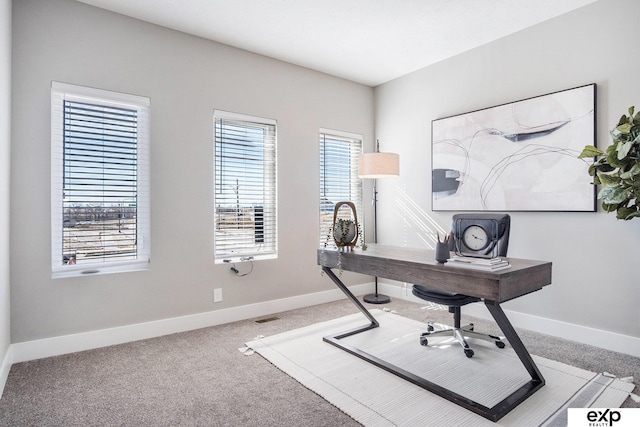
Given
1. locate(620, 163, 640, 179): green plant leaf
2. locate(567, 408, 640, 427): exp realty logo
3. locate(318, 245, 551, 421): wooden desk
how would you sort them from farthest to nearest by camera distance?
locate(620, 163, 640, 179): green plant leaf, locate(318, 245, 551, 421): wooden desk, locate(567, 408, 640, 427): exp realty logo

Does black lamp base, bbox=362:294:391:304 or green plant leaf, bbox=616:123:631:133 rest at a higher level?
green plant leaf, bbox=616:123:631:133

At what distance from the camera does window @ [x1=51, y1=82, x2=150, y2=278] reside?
2742mm

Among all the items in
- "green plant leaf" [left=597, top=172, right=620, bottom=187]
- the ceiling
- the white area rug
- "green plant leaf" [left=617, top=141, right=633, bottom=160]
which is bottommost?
the white area rug

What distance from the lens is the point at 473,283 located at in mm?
→ 1928

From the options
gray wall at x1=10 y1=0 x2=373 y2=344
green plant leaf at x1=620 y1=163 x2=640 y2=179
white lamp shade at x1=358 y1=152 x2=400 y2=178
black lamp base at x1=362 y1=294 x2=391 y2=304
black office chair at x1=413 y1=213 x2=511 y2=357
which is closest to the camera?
green plant leaf at x1=620 y1=163 x2=640 y2=179

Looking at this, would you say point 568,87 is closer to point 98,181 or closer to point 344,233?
point 344,233

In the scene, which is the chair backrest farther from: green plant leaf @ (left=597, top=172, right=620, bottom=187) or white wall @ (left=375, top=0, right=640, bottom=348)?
white wall @ (left=375, top=0, right=640, bottom=348)

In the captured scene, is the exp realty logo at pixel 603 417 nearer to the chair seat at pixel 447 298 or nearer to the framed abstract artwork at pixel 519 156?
the chair seat at pixel 447 298

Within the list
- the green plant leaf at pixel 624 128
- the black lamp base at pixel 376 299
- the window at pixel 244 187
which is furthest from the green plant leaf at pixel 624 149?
the window at pixel 244 187

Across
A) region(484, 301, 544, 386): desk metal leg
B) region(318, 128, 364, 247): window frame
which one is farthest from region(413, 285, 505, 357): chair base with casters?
region(318, 128, 364, 247): window frame

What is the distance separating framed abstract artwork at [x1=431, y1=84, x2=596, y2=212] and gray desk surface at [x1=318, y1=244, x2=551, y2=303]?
3.75 ft

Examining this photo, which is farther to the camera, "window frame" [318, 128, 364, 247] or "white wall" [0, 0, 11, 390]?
"window frame" [318, 128, 364, 247]

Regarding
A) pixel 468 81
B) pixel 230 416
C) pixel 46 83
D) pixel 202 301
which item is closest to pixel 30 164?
pixel 46 83

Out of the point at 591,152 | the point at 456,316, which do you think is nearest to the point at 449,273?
the point at 456,316
